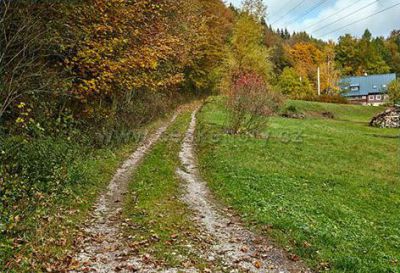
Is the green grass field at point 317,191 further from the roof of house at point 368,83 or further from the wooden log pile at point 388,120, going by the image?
the roof of house at point 368,83

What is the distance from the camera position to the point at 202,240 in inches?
352

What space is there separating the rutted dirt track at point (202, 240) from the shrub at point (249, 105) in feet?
33.0

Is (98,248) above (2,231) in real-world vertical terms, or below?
below

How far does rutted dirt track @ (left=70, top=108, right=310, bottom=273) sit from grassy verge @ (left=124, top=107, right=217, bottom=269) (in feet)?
0.77

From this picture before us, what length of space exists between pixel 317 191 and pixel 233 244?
18.6ft

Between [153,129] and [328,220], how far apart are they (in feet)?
60.1

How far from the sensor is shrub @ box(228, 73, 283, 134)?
2203 cm

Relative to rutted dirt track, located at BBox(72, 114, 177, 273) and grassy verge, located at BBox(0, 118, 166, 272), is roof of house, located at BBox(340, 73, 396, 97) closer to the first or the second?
grassy verge, located at BBox(0, 118, 166, 272)

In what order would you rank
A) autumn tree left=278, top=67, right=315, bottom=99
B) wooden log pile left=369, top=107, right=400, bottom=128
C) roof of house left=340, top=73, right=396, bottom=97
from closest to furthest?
wooden log pile left=369, top=107, right=400, bottom=128
autumn tree left=278, top=67, right=315, bottom=99
roof of house left=340, top=73, right=396, bottom=97

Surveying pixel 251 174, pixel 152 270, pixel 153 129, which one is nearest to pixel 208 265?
pixel 152 270

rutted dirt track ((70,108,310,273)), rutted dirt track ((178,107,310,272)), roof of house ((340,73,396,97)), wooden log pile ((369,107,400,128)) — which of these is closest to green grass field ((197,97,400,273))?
rutted dirt track ((178,107,310,272))

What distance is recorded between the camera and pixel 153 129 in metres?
27.3

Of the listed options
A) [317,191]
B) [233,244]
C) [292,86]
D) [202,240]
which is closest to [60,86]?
[202,240]

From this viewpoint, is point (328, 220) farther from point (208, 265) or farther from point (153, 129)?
point (153, 129)
